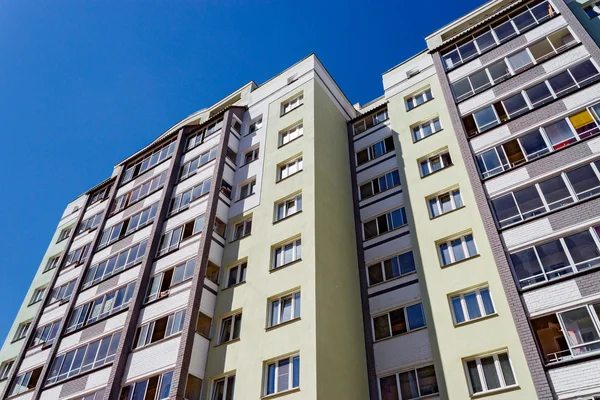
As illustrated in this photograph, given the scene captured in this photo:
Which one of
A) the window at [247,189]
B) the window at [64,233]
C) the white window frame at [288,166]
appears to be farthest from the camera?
the window at [64,233]

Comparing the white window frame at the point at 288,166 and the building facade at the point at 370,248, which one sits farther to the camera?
the white window frame at the point at 288,166

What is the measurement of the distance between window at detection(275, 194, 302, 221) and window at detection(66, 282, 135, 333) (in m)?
10.2

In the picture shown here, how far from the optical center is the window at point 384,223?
1093 inches

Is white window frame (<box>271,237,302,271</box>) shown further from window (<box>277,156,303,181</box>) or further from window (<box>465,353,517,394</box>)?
window (<box>465,353,517,394</box>)

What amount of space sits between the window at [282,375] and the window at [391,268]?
24.1ft

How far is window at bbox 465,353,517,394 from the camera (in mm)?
18484

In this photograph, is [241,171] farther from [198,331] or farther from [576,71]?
[576,71]

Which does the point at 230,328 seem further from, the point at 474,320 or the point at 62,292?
the point at 62,292

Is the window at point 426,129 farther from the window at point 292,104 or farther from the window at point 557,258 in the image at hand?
the window at point 557,258

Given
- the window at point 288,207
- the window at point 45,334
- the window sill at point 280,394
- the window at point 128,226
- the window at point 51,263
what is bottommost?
the window sill at point 280,394

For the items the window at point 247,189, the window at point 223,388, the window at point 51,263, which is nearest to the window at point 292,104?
the window at point 247,189

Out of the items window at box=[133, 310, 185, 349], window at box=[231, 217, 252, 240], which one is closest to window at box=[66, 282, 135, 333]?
window at box=[133, 310, 185, 349]

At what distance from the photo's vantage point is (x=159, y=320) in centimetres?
2572

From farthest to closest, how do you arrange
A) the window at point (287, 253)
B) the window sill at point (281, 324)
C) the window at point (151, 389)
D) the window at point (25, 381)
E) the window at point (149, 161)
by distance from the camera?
1. the window at point (149, 161)
2. the window at point (25, 381)
3. the window at point (287, 253)
4. the window at point (151, 389)
5. the window sill at point (281, 324)
